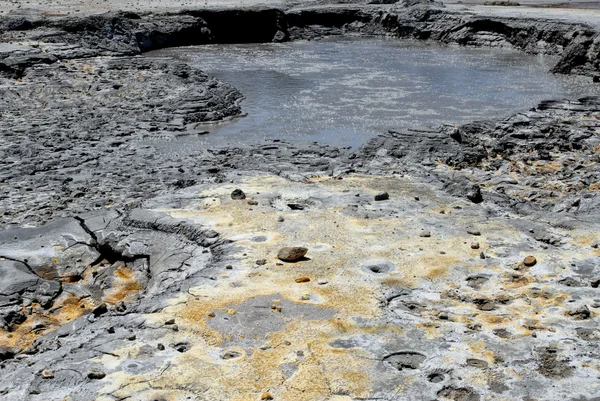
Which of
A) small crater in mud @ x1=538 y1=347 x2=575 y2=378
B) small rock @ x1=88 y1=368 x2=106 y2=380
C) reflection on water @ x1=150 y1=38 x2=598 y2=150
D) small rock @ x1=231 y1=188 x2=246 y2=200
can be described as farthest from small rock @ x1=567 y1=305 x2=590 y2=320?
reflection on water @ x1=150 y1=38 x2=598 y2=150

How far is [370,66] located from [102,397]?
579 inches

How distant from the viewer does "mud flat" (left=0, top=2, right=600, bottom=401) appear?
170 inches

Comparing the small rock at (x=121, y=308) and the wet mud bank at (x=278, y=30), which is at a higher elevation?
the small rock at (x=121, y=308)

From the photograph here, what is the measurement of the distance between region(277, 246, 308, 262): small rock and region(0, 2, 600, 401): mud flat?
4 centimetres

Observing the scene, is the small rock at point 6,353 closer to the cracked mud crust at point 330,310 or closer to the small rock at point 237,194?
the cracked mud crust at point 330,310

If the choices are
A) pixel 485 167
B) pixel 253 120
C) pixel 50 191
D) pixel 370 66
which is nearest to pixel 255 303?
pixel 50 191

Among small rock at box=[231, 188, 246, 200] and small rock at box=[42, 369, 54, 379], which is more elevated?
Result: small rock at box=[42, 369, 54, 379]

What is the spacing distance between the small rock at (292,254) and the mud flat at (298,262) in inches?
1.6

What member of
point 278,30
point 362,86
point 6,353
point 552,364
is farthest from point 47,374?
point 278,30

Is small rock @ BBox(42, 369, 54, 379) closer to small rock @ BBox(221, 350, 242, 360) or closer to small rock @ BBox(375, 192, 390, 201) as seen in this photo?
small rock @ BBox(221, 350, 242, 360)

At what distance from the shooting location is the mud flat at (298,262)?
432 cm

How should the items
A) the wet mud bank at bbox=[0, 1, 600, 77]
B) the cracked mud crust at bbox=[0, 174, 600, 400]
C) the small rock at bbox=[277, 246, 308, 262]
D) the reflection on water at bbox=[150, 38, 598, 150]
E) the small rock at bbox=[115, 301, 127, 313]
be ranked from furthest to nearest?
the wet mud bank at bbox=[0, 1, 600, 77] → the reflection on water at bbox=[150, 38, 598, 150] → the small rock at bbox=[277, 246, 308, 262] → the small rock at bbox=[115, 301, 127, 313] → the cracked mud crust at bbox=[0, 174, 600, 400]

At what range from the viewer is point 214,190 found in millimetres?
7633

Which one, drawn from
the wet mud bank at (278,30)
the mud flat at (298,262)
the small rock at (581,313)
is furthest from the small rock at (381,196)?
the wet mud bank at (278,30)
